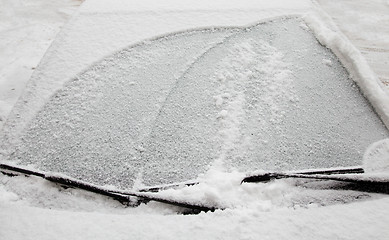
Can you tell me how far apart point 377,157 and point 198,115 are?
0.94 m

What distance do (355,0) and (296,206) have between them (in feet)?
11.8

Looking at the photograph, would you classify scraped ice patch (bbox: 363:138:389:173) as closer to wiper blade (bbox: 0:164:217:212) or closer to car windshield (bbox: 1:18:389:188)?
car windshield (bbox: 1:18:389:188)

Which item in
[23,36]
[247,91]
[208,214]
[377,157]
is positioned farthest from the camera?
[23,36]

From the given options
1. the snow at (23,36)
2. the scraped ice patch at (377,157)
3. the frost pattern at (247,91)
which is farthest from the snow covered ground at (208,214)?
the snow at (23,36)

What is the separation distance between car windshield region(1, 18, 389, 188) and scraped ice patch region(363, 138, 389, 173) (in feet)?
0.12

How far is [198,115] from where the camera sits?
5.09 ft

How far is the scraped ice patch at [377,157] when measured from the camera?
1.34 m

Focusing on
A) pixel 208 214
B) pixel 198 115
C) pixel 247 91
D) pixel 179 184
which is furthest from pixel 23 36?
pixel 208 214

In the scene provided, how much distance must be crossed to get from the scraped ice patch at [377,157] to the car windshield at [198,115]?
0.04 metres

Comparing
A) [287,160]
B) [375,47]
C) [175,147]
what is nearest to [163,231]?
[175,147]

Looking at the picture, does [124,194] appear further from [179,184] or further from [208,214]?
[208,214]

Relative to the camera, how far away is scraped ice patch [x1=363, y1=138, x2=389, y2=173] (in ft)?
4.41

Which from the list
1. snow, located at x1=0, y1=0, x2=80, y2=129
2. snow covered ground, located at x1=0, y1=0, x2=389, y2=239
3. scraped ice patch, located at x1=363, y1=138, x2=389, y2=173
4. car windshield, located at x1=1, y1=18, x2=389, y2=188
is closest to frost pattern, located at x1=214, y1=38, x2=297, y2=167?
car windshield, located at x1=1, y1=18, x2=389, y2=188

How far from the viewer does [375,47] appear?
112 inches
